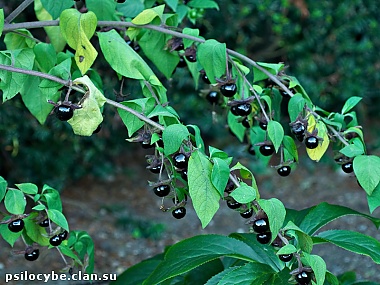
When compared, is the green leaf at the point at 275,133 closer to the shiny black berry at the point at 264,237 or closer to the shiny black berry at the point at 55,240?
the shiny black berry at the point at 264,237

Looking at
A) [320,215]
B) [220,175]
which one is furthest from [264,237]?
[320,215]

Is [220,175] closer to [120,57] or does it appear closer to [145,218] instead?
[120,57]

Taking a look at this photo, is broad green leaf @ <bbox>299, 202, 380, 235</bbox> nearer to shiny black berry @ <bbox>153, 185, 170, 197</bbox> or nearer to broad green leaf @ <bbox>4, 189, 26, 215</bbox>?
shiny black berry @ <bbox>153, 185, 170, 197</bbox>

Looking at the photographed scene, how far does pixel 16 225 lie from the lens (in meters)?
1.49

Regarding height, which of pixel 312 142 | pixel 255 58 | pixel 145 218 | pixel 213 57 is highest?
pixel 213 57

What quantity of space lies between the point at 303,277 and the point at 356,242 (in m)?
0.30

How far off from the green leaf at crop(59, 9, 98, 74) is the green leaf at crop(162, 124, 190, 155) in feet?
0.90

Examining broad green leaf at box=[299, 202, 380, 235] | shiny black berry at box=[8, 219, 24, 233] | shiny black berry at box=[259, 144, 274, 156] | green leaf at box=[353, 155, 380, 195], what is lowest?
broad green leaf at box=[299, 202, 380, 235]

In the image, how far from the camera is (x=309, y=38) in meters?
3.53

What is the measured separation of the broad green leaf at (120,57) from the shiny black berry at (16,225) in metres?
0.43

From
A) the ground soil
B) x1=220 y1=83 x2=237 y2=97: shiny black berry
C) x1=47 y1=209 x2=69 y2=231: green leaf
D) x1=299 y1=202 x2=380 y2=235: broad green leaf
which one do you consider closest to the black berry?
x1=220 y1=83 x2=237 y2=97: shiny black berry

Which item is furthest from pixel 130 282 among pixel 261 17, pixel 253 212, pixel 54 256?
pixel 261 17

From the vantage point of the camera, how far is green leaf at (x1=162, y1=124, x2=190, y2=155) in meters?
1.30

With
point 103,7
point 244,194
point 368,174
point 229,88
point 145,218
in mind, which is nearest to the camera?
point 244,194
